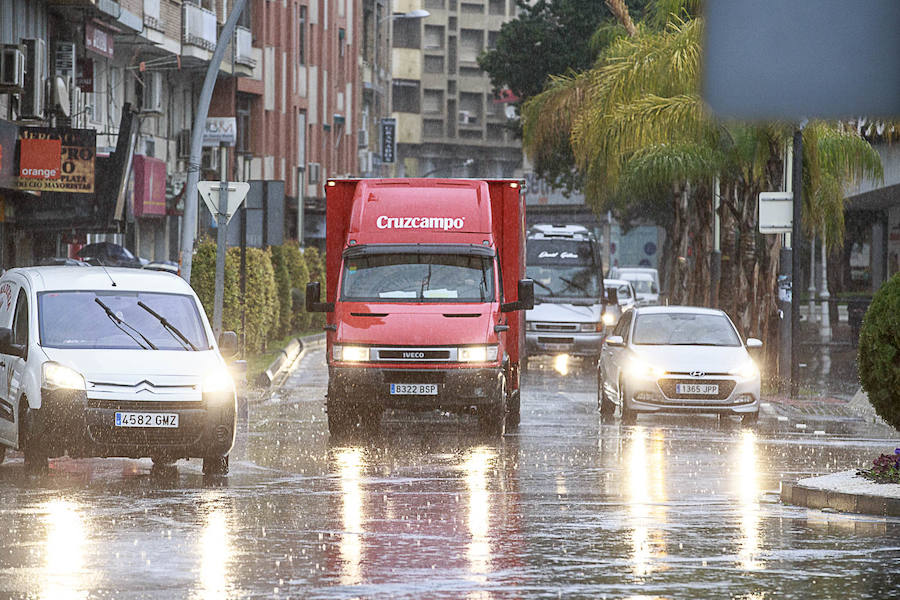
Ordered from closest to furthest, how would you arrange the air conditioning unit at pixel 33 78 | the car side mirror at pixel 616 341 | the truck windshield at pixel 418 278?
the truck windshield at pixel 418 278, the car side mirror at pixel 616 341, the air conditioning unit at pixel 33 78

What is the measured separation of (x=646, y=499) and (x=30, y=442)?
4764 mm

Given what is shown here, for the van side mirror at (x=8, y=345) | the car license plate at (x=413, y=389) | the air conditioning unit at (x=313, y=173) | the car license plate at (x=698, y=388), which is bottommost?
the car license plate at (x=698, y=388)

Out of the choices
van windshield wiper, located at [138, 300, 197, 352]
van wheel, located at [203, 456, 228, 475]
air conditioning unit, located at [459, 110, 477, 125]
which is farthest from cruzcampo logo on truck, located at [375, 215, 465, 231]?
air conditioning unit, located at [459, 110, 477, 125]

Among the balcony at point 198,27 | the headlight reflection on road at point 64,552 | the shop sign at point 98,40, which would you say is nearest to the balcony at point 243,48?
the balcony at point 198,27

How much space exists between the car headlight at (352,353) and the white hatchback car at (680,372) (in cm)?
413

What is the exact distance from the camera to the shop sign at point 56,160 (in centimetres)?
3253

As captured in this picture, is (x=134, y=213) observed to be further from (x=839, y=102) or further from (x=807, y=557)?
(x=839, y=102)

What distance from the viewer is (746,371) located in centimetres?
2017

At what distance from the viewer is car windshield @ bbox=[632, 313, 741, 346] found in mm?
21156

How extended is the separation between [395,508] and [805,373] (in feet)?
73.1

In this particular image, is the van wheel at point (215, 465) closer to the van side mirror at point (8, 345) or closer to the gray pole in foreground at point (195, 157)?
the van side mirror at point (8, 345)

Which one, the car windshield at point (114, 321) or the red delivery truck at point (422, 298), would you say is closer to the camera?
the car windshield at point (114, 321)

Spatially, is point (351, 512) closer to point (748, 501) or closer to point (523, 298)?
point (748, 501)

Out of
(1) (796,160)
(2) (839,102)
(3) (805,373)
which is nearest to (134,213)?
(3) (805,373)
